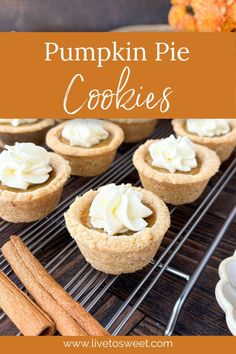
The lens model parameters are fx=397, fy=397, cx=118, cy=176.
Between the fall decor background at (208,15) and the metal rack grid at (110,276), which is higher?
the fall decor background at (208,15)

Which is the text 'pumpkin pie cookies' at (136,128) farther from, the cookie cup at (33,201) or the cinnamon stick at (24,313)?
the cinnamon stick at (24,313)

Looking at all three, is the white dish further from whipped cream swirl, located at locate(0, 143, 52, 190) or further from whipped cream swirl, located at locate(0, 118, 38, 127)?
whipped cream swirl, located at locate(0, 118, 38, 127)

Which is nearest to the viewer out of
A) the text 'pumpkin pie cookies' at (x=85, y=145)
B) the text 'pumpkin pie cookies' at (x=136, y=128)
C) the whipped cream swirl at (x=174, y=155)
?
the whipped cream swirl at (x=174, y=155)

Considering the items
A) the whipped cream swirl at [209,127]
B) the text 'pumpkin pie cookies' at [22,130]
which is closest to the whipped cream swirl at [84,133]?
the text 'pumpkin pie cookies' at [22,130]

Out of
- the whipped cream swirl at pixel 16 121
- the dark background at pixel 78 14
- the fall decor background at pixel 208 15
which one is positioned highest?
the fall decor background at pixel 208 15

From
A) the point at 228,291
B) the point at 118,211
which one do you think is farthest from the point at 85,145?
the point at 228,291
